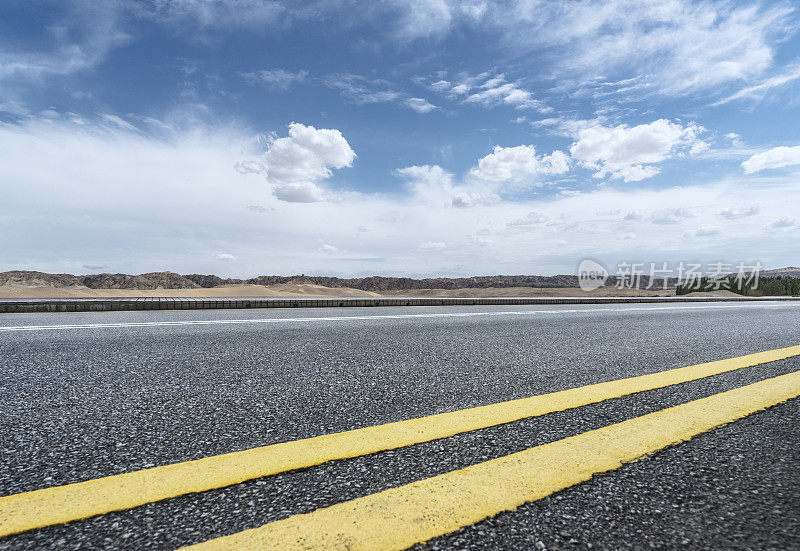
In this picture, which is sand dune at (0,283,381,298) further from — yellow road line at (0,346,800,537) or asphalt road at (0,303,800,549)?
yellow road line at (0,346,800,537)

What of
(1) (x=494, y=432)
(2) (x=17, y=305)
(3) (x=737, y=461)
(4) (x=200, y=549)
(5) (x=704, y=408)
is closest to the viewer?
(4) (x=200, y=549)

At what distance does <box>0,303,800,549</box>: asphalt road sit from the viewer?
105cm

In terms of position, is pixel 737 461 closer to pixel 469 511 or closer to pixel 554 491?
pixel 554 491

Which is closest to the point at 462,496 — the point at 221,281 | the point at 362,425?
the point at 362,425

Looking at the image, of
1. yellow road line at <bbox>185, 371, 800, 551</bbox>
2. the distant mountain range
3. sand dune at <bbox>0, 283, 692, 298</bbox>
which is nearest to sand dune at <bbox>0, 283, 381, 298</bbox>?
sand dune at <bbox>0, 283, 692, 298</bbox>

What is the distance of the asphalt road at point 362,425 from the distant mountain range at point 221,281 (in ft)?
118

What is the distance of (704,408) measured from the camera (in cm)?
197

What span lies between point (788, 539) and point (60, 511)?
183cm

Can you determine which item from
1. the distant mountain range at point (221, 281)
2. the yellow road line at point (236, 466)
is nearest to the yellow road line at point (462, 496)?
the yellow road line at point (236, 466)

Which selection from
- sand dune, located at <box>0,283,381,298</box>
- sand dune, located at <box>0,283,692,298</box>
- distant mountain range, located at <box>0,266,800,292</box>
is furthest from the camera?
distant mountain range, located at <box>0,266,800,292</box>

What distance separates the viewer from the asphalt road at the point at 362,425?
1.05 meters

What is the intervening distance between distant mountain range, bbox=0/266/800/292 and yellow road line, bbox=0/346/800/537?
37.3 metres

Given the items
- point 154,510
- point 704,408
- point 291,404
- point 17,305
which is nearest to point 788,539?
point 704,408

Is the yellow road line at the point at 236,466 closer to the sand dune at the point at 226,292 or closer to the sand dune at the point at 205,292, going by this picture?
the sand dune at the point at 226,292
